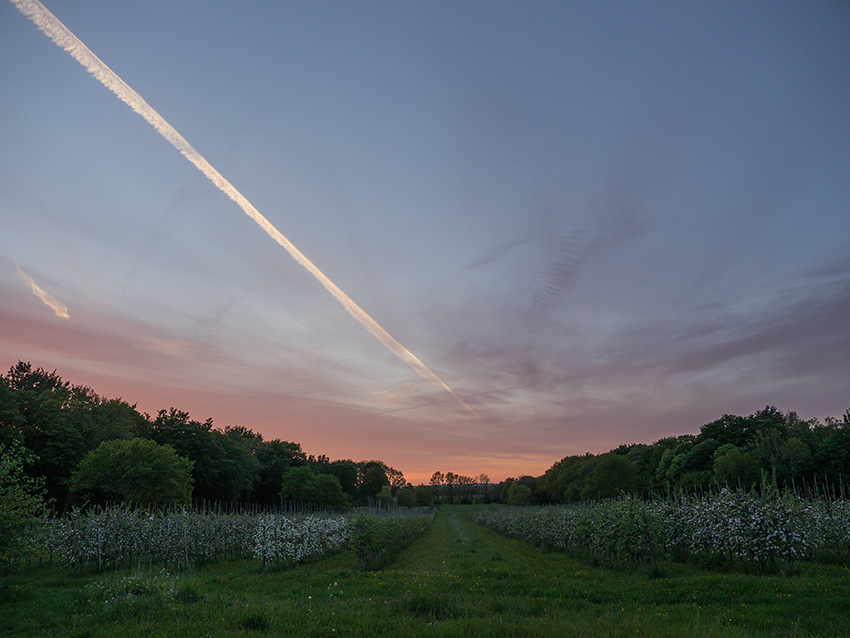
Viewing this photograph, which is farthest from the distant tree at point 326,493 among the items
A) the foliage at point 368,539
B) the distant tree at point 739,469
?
the distant tree at point 739,469

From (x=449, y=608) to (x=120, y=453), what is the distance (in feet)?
121

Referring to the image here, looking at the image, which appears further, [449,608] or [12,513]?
[12,513]

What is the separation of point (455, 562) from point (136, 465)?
29.1 m

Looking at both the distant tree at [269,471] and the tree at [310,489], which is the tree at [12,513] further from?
the distant tree at [269,471]

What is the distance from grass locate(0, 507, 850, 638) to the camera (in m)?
8.53

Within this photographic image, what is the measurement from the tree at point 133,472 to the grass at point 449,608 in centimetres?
2291

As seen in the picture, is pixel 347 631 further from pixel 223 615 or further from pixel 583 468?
pixel 583 468

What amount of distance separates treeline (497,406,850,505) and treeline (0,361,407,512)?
149 ft

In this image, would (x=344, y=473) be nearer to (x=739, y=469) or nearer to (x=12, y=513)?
(x=739, y=469)

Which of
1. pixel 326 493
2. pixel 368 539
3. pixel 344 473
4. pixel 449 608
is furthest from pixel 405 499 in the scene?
pixel 449 608

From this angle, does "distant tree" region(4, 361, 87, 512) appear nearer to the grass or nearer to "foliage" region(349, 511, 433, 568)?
"foliage" region(349, 511, 433, 568)

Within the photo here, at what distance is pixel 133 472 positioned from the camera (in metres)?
37.0

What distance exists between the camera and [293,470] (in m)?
72.3

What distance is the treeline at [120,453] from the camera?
3775 cm
